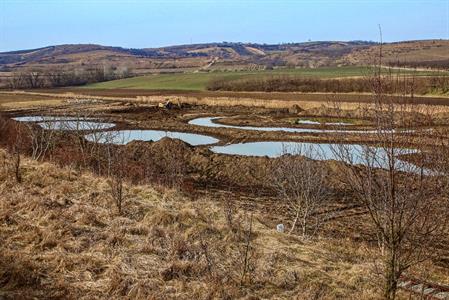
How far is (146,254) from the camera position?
27.7 ft

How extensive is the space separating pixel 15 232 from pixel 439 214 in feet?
23.5

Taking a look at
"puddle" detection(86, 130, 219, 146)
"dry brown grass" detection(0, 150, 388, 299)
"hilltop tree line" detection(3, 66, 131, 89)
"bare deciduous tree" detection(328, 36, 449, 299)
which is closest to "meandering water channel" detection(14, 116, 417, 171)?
"puddle" detection(86, 130, 219, 146)

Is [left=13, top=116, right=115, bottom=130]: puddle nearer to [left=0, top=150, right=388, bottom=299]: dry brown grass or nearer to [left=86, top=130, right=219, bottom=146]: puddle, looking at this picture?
[left=86, top=130, right=219, bottom=146]: puddle

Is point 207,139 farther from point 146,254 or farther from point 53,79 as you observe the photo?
point 53,79

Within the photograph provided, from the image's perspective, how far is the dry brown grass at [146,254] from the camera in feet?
23.0

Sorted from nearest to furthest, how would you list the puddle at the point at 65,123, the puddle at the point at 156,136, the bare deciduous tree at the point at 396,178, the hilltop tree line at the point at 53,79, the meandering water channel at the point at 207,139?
1. the bare deciduous tree at the point at 396,178
2. the puddle at the point at 65,123
3. the meandering water channel at the point at 207,139
4. the puddle at the point at 156,136
5. the hilltop tree line at the point at 53,79

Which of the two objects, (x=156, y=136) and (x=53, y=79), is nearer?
(x=156, y=136)

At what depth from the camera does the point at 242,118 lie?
50.9 m

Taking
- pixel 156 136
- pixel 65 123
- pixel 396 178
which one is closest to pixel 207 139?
pixel 156 136

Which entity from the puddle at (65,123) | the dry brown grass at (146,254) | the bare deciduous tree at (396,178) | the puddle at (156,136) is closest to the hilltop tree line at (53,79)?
the puddle at (65,123)

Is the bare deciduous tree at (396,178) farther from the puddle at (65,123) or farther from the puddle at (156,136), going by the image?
the puddle at (156,136)

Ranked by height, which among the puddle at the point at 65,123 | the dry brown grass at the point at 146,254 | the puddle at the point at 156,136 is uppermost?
the puddle at the point at 65,123

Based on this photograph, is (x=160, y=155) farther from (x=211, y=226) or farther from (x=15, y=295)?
(x=15, y=295)

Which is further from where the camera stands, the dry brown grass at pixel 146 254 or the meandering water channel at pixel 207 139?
the meandering water channel at pixel 207 139
